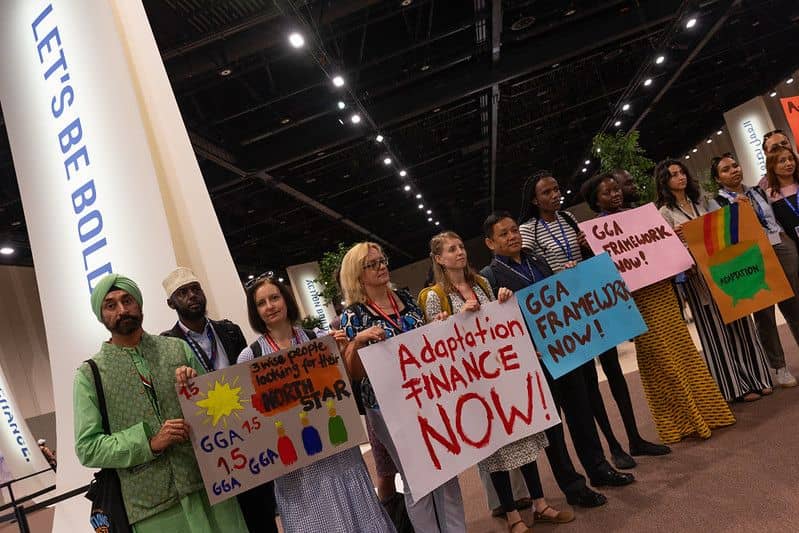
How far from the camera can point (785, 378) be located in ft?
13.4

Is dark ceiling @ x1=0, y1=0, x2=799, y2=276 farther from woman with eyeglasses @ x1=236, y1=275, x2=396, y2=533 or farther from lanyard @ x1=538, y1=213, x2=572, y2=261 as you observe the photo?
woman with eyeglasses @ x1=236, y1=275, x2=396, y2=533

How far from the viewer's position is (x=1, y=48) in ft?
12.7

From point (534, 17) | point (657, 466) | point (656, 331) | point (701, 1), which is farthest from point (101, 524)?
point (701, 1)

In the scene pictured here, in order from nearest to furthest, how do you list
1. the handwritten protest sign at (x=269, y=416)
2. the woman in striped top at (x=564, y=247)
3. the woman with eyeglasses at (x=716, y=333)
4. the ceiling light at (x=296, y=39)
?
the handwritten protest sign at (x=269, y=416)
the woman in striped top at (x=564, y=247)
the woman with eyeglasses at (x=716, y=333)
the ceiling light at (x=296, y=39)

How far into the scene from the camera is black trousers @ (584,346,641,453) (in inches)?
134

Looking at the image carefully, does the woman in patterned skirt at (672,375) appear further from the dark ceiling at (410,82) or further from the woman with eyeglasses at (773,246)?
the dark ceiling at (410,82)

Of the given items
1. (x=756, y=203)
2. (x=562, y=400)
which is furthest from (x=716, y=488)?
(x=756, y=203)

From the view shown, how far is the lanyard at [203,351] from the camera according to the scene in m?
2.70

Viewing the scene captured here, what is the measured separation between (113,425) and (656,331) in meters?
2.77

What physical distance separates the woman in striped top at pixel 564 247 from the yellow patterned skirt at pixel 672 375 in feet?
0.66

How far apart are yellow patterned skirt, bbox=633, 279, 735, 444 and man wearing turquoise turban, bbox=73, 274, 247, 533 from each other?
7.86 ft

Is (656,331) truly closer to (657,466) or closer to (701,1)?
(657,466)

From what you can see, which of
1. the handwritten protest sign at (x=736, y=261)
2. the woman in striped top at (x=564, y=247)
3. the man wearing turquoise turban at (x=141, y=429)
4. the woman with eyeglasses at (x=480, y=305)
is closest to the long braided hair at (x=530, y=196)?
the woman in striped top at (x=564, y=247)

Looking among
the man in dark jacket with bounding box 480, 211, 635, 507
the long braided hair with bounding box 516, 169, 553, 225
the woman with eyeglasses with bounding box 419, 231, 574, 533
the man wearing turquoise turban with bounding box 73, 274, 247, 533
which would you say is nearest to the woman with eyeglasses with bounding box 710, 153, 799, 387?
the long braided hair with bounding box 516, 169, 553, 225
